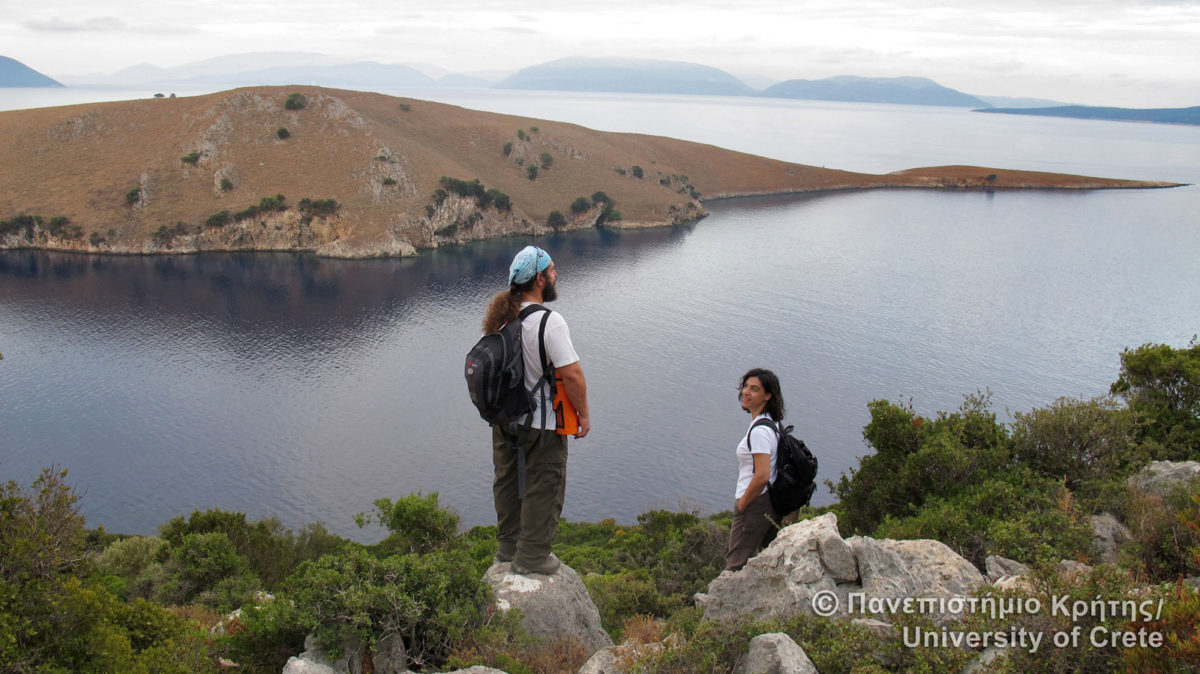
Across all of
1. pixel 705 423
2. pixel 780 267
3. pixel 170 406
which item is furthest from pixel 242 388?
pixel 780 267

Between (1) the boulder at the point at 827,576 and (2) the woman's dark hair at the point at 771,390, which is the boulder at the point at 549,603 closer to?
(1) the boulder at the point at 827,576

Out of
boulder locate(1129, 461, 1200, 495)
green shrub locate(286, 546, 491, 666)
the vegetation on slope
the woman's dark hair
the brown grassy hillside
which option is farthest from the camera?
the brown grassy hillside

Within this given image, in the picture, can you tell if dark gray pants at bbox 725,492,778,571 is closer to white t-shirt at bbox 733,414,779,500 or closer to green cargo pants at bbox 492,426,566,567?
white t-shirt at bbox 733,414,779,500

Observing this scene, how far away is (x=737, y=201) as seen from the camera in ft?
426

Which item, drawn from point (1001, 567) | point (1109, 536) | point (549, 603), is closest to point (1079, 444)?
point (1109, 536)

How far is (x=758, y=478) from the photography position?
23.4 feet

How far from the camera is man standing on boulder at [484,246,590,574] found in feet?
21.3

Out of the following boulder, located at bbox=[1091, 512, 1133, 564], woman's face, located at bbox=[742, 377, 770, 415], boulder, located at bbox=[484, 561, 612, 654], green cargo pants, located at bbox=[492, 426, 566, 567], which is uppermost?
woman's face, located at bbox=[742, 377, 770, 415]

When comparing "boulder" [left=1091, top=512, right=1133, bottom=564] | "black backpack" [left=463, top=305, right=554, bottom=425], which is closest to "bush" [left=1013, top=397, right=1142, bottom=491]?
"boulder" [left=1091, top=512, right=1133, bottom=564]

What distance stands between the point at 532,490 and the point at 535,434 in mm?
611

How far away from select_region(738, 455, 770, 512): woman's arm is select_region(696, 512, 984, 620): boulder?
1.82ft

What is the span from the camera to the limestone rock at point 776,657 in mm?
5293

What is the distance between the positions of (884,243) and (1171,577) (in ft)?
290

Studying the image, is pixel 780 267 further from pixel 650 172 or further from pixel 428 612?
pixel 428 612
